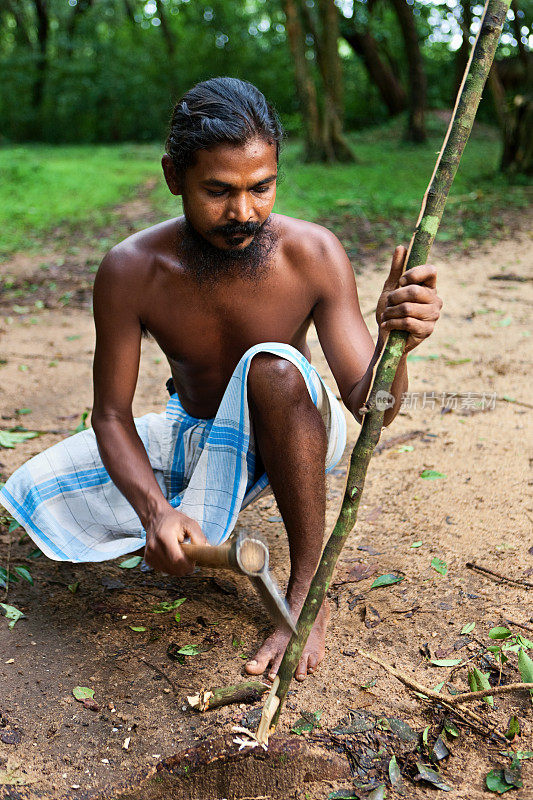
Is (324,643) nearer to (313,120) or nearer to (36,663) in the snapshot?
(36,663)

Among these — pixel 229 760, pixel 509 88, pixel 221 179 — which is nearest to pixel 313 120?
pixel 509 88

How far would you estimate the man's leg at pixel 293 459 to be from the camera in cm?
186

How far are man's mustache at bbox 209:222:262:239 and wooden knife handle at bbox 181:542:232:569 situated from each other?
0.80 metres

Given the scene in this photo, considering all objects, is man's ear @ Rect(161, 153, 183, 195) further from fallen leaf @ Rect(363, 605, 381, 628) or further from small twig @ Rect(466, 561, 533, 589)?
small twig @ Rect(466, 561, 533, 589)

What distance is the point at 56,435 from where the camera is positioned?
3283mm

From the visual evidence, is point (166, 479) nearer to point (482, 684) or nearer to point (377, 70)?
point (482, 684)

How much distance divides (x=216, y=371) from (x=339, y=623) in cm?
81

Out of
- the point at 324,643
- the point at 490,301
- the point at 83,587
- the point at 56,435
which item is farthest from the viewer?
the point at 490,301

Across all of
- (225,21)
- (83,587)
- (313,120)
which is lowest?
(83,587)

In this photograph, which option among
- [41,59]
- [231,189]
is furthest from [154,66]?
[231,189]

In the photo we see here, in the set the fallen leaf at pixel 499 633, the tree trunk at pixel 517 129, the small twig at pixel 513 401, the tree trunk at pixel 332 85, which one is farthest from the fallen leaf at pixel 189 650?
the tree trunk at pixel 332 85

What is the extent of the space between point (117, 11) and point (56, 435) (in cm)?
1986

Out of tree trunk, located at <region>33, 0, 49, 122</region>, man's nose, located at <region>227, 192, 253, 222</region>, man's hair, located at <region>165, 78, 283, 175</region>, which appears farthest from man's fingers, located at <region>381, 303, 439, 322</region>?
tree trunk, located at <region>33, 0, 49, 122</region>

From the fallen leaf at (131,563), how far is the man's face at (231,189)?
3.57ft
